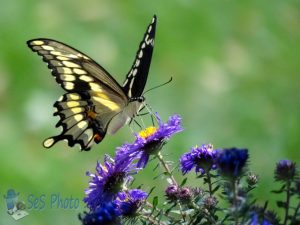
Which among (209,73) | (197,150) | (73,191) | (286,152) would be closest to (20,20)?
(209,73)

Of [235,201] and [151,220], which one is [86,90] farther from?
[235,201]

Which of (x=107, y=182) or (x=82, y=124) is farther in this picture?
(x=82, y=124)

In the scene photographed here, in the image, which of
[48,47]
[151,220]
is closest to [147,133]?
[151,220]

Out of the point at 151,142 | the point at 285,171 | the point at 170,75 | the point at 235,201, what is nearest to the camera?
the point at 235,201

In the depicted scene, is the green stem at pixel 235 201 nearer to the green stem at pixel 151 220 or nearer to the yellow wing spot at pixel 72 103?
the green stem at pixel 151 220

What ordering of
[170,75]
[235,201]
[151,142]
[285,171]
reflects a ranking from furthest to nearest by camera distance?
[170,75] → [151,142] → [285,171] → [235,201]

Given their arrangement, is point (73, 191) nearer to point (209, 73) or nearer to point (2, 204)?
point (2, 204)
